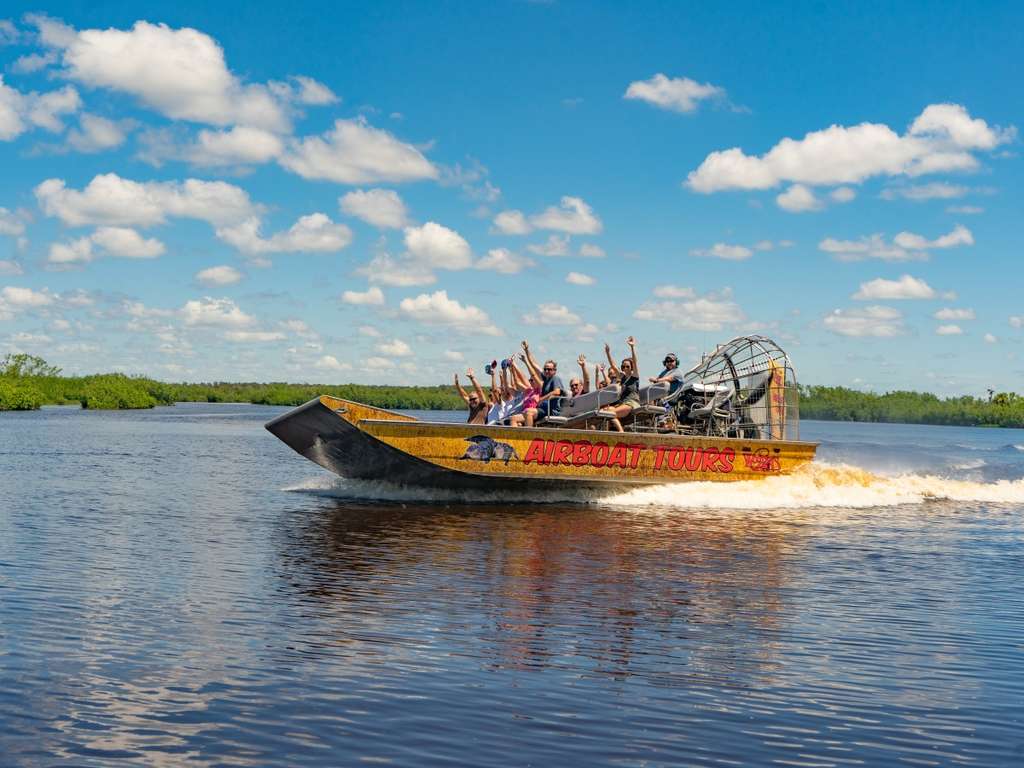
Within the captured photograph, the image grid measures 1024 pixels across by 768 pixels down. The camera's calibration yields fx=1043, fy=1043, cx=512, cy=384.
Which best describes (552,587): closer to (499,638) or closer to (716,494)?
(499,638)

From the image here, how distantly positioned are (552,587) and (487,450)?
275 inches

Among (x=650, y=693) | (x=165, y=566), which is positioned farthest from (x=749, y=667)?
(x=165, y=566)

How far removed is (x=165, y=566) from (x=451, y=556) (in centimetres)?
356

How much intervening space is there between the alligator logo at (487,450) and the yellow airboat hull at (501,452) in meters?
0.02

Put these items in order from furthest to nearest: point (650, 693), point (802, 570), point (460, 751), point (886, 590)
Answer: point (802, 570)
point (886, 590)
point (650, 693)
point (460, 751)

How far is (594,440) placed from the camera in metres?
19.4

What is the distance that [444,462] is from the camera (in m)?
18.5

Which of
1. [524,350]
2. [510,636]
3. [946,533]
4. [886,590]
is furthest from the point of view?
[524,350]

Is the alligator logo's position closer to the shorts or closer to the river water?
the river water

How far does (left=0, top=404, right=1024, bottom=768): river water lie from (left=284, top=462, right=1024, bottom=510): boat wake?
807 millimetres

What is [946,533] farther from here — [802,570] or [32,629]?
[32,629]

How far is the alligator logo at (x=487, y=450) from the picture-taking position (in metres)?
18.5

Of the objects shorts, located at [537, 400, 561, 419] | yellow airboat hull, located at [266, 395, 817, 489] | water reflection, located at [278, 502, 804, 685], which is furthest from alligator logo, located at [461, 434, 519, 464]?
shorts, located at [537, 400, 561, 419]

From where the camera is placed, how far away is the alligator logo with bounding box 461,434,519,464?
18469 millimetres
